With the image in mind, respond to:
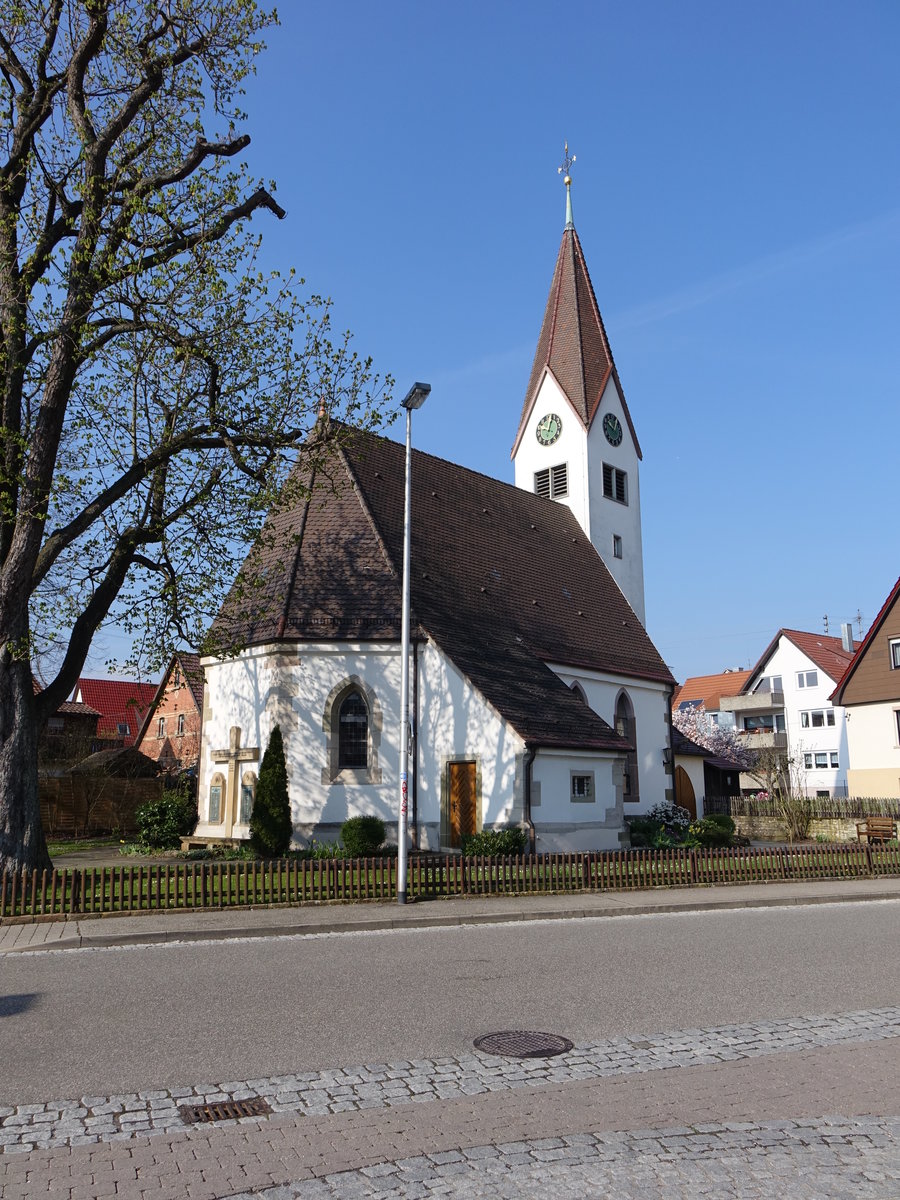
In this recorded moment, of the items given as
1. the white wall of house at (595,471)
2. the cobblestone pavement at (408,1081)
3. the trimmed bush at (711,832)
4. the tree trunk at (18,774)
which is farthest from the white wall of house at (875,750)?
the cobblestone pavement at (408,1081)

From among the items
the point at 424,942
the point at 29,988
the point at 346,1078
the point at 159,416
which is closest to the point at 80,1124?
the point at 346,1078

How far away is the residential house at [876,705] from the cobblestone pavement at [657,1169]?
36.5 meters

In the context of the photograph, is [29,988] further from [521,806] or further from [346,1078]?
[521,806]

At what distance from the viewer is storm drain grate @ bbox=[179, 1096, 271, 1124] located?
230 inches

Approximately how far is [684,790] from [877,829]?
960 cm

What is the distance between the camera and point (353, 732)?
957 inches

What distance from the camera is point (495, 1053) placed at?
7.29 metres

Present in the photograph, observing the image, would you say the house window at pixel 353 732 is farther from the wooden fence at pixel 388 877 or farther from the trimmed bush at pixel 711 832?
the trimmed bush at pixel 711 832

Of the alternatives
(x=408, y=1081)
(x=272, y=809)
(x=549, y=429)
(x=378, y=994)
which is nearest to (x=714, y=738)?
(x=549, y=429)

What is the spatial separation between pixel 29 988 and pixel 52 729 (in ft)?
130

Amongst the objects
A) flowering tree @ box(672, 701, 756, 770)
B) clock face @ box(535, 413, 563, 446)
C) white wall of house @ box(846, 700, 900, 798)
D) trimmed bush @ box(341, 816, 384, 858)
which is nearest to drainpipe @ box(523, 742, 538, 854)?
trimmed bush @ box(341, 816, 384, 858)

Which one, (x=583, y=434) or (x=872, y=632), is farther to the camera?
(x=872, y=632)

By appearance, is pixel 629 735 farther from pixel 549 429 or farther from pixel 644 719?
pixel 549 429

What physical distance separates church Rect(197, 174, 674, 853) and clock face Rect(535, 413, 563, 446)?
6.48m
